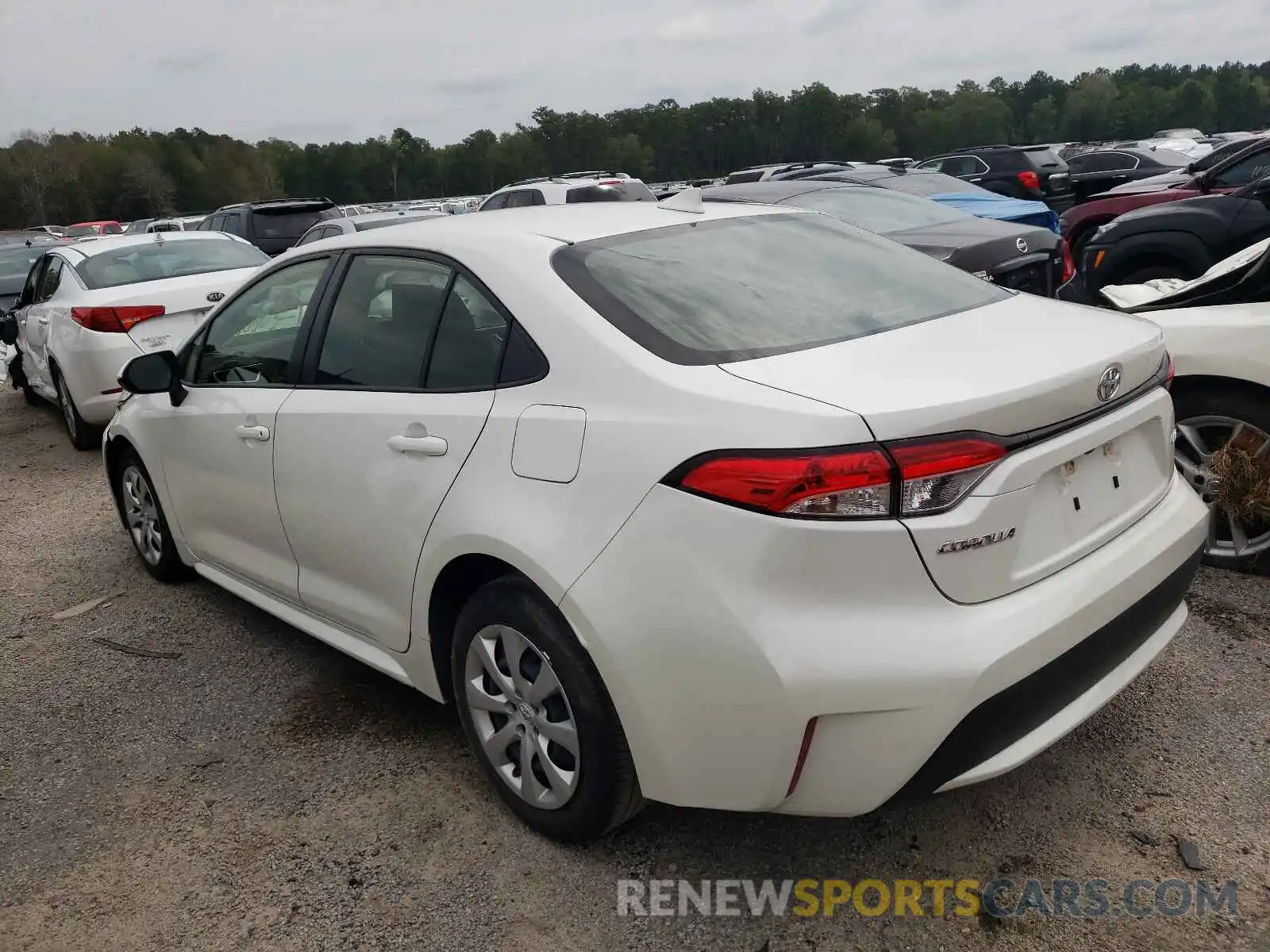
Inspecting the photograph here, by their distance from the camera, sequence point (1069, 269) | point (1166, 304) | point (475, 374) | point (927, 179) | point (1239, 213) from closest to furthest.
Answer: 1. point (475, 374)
2. point (1166, 304)
3. point (1239, 213)
4. point (1069, 269)
5. point (927, 179)

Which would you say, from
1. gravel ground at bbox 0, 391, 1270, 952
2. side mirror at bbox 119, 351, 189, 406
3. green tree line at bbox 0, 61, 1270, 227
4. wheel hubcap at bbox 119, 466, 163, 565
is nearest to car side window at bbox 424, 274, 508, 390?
gravel ground at bbox 0, 391, 1270, 952

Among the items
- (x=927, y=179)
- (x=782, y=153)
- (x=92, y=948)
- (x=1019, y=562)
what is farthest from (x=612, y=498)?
(x=782, y=153)

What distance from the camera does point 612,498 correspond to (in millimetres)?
2250

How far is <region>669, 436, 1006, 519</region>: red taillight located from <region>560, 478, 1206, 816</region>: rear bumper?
0.04 meters

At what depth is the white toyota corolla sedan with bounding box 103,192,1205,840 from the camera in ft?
6.73

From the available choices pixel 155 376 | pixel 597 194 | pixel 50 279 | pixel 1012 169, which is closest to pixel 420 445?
pixel 155 376

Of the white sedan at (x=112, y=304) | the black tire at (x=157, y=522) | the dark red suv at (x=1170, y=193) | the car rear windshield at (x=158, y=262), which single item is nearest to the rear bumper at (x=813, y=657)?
the black tire at (x=157, y=522)

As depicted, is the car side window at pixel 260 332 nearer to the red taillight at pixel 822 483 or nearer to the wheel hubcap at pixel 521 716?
the wheel hubcap at pixel 521 716

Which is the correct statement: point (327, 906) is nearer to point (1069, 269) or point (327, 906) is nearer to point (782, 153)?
point (1069, 269)

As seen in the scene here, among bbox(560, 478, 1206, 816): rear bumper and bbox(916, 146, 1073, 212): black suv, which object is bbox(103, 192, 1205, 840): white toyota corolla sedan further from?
bbox(916, 146, 1073, 212): black suv

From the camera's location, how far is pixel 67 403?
8039 mm

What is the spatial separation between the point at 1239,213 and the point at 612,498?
6.75 m

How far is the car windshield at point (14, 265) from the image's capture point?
1391 cm

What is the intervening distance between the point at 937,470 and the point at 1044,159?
21021 millimetres
